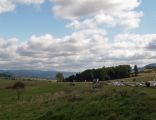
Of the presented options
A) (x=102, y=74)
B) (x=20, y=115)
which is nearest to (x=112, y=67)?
(x=102, y=74)

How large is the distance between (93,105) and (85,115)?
8.86 feet

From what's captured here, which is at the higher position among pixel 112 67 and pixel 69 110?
pixel 112 67

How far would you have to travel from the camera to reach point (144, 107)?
2359cm

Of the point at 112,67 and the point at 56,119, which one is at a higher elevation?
the point at 112,67

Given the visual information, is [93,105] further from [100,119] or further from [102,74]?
[102,74]

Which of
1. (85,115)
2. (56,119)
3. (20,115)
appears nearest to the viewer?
(85,115)

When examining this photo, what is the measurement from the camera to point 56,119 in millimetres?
28016

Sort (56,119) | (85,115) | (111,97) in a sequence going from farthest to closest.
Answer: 1. (111,97)
2. (56,119)
3. (85,115)

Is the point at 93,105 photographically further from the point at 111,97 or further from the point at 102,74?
the point at 102,74

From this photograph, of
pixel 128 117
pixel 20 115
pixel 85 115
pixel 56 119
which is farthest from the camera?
pixel 20 115

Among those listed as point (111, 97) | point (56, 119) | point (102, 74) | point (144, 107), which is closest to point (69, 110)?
point (56, 119)

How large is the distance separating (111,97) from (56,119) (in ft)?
17.9

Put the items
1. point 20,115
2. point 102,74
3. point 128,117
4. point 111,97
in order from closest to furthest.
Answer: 1. point 128,117
2. point 111,97
3. point 20,115
4. point 102,74

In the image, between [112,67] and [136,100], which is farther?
[112,67]
